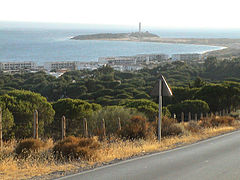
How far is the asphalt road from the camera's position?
7078mm

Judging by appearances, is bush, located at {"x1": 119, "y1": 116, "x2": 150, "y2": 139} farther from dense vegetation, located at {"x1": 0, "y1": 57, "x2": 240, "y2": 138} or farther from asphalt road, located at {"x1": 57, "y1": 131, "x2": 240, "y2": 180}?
dense vegetation, located at {"x1": 0, "y1": 57, "x2": 240, "y2": 138}

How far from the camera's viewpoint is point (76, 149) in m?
8.56

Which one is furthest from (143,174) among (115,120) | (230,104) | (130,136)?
(230,104)

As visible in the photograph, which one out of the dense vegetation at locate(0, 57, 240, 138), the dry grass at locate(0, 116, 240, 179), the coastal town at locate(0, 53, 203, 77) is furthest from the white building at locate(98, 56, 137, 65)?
the dry grass at locate(0, 116, 240, 179)

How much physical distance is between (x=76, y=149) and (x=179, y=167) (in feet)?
7.18

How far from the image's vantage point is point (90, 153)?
8555 mm

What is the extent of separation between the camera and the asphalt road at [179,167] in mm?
7078

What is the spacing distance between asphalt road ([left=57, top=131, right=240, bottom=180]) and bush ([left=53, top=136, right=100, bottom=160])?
31.2 inches

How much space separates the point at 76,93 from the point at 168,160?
3924cm

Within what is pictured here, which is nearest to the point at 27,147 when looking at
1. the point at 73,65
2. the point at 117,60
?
the point at 73,65

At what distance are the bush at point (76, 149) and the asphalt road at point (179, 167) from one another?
0.79 metres

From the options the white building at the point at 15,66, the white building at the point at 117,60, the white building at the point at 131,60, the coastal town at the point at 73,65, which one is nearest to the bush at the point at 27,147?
the coastal town at the point at 73,65

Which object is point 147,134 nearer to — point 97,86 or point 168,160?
point 168,160

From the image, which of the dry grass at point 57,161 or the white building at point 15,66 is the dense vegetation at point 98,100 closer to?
the dry grass at point 57,161
